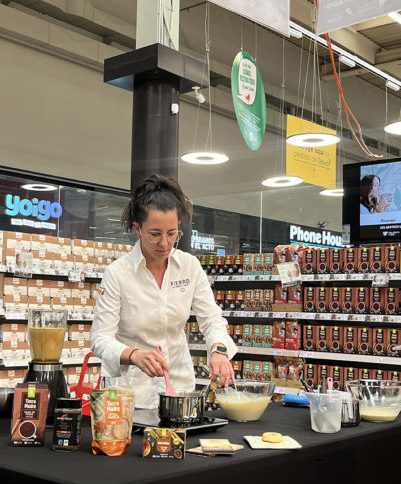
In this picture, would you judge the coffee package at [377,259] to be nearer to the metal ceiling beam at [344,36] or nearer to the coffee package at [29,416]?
the metal ceiling beam at [344,36]

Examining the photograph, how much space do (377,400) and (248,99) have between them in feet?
16.4

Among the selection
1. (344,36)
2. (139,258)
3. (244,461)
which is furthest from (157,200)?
(344,36)

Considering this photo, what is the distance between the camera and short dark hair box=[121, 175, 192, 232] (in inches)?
93.7

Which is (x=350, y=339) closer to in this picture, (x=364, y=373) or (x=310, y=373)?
(x=364, y=373)

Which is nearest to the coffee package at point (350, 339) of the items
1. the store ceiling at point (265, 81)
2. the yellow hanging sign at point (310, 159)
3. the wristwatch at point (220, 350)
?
the store ceiling at point (265, 81)

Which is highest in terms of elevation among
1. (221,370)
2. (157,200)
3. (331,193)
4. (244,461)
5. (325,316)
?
(331,193)

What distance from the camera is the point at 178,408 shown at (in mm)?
1941

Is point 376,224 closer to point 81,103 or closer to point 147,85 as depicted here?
point 147,85

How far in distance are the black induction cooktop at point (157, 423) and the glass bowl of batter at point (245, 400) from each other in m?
0.18

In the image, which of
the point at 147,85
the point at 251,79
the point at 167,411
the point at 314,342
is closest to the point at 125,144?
the point at 251,79

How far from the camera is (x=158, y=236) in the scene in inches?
94.7

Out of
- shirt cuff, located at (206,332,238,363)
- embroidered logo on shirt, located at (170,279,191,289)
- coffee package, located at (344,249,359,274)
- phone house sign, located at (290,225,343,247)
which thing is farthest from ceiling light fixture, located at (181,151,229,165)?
shirt cuff, located at (206,332,238,363)

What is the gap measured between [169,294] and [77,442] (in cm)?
92

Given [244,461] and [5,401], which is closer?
[244,461]
